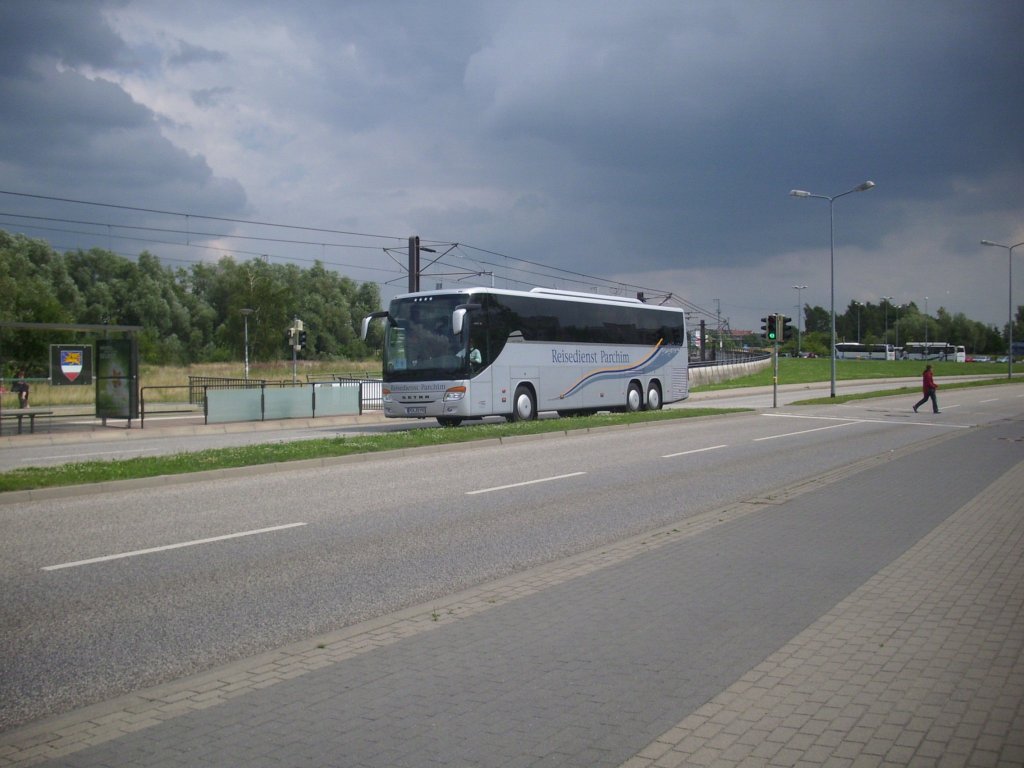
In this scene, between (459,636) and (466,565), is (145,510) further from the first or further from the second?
(459,636)

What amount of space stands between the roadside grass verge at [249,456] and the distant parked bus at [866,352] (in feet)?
463

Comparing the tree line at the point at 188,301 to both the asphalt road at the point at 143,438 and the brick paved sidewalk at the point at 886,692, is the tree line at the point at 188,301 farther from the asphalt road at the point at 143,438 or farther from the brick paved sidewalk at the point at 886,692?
the brick paved sidewalk at the point at 886,692

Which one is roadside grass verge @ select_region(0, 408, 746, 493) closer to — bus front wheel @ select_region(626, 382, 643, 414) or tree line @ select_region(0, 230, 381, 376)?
bus front wheel @ select_region(626, 382, 643, 414)

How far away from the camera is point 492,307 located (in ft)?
82.4

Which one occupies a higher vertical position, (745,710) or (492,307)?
(492,307)

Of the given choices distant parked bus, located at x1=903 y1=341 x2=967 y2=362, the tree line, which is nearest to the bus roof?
the tree line

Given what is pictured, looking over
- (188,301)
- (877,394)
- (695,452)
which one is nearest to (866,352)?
(188,301)

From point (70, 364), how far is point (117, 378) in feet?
12.1

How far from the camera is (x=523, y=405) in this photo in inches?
1033

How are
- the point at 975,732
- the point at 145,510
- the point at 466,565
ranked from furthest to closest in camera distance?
1. the point at 145,510
2. the point at 466,565
3. the point at 975,732

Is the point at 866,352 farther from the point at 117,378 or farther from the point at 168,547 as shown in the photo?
the point at 168,547

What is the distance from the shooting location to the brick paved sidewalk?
161 inches

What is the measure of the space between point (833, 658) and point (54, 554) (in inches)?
278

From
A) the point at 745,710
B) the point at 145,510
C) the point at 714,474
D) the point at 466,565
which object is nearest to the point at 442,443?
the point at 714,474
